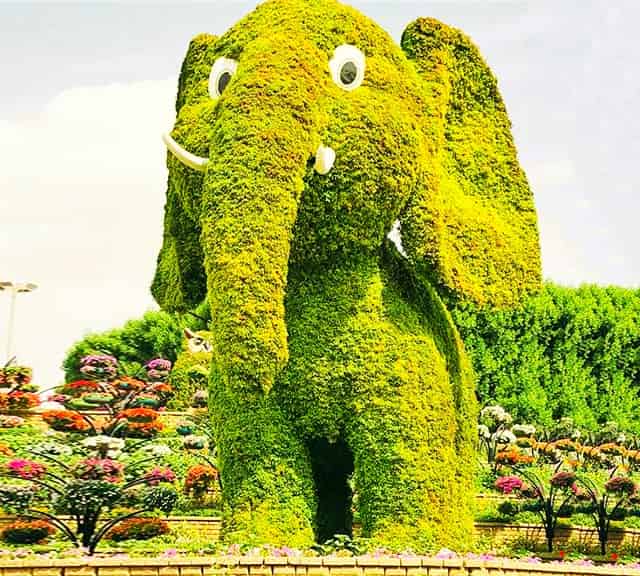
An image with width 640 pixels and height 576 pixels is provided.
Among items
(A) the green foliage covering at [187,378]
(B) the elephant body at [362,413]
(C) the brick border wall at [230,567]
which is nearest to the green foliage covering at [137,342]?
(A) the green foliage covering at [187,378]

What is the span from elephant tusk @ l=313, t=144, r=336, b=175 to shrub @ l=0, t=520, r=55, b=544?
5.98 metres

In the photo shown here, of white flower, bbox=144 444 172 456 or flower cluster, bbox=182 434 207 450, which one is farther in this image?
flower cluster, bbox=182 434 207 450

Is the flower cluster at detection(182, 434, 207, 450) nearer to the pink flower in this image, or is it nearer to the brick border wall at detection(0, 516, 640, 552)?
the pink flower

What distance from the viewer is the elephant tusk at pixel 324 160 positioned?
9.27 metres

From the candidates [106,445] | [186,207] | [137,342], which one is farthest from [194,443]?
[137,342]

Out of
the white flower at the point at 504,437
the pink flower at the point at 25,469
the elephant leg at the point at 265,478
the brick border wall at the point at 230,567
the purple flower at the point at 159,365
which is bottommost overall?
the brick border wall at the point at 230,567

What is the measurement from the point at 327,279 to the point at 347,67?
1.72 m

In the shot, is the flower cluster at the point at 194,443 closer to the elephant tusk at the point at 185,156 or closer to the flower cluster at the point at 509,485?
the flower cluster at the point at 509,485

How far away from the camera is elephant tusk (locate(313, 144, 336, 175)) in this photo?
927 centimetres

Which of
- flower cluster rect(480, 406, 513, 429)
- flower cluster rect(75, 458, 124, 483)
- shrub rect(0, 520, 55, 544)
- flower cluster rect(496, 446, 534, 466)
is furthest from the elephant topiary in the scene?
flower cluster rect(480, 406, 513, 429)

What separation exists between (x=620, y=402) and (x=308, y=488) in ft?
72.0

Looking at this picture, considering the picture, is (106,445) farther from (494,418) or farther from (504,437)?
(494,418)

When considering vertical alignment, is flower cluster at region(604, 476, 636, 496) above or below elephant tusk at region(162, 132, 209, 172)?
below

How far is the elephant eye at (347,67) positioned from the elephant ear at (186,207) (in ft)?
3.80
